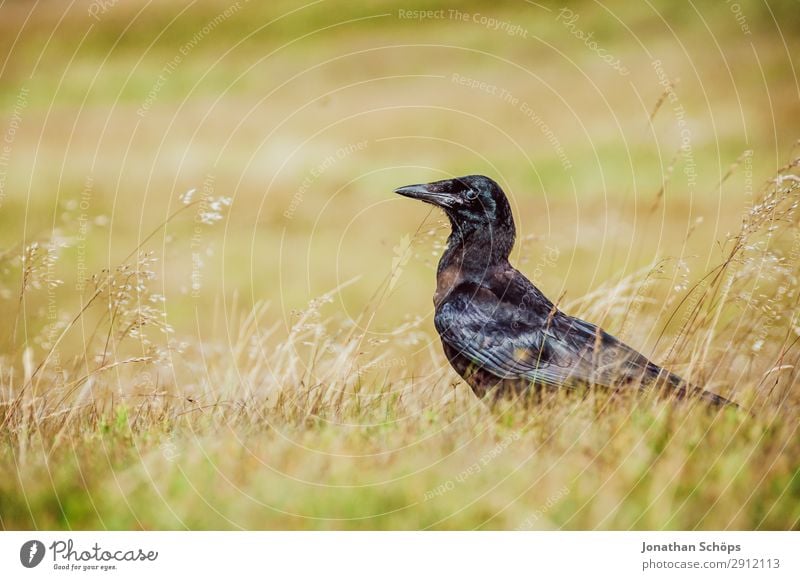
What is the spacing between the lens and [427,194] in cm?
555

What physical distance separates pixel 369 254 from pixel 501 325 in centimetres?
192

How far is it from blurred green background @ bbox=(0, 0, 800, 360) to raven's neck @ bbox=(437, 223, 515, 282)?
10.6 inches

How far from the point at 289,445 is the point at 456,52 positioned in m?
3.58

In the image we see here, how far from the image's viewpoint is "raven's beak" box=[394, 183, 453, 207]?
5.54 m

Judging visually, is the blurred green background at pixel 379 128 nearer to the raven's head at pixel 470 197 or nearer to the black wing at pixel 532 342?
the raven's head at pixel 470 197
